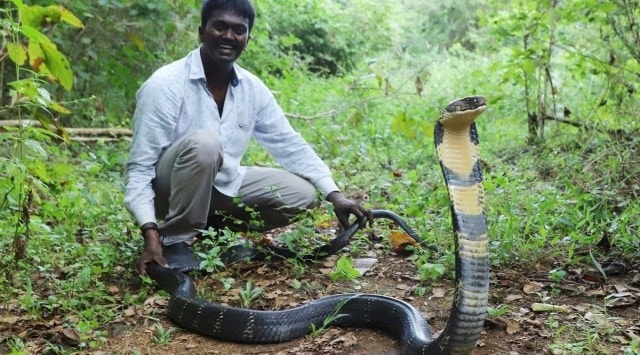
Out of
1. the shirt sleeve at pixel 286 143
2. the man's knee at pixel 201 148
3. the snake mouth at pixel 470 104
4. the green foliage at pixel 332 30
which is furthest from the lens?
the green foliage at pixel 332 30

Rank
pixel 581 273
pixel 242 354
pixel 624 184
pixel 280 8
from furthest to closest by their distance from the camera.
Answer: pixel 280 8
pixel 624 184
pixel 581 273
pixel 242 354

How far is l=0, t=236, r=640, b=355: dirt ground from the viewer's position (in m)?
3.29

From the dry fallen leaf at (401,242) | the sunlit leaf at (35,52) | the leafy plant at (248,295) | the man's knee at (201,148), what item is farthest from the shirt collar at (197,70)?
the dry fallen leaf at (401,242)

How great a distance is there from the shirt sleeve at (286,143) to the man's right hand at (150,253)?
46.1 inches

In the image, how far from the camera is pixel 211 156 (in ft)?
13.9

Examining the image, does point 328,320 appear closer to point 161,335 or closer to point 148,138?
point 161,335

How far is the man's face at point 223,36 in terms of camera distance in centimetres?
442

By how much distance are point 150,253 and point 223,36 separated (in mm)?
1404

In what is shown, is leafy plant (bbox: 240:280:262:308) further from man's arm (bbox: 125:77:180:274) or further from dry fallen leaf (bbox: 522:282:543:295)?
dry fallen leaf (bbox: 522:282:543:295)

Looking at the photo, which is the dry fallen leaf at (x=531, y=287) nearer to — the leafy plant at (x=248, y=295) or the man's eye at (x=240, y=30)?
the leafy plant at (x=248, y=295)

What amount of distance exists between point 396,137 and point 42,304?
17.5 ft

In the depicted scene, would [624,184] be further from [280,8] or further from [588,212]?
[280,8]

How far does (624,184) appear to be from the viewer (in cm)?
476

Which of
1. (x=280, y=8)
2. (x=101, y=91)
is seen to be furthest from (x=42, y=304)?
(x=280, y=8)
